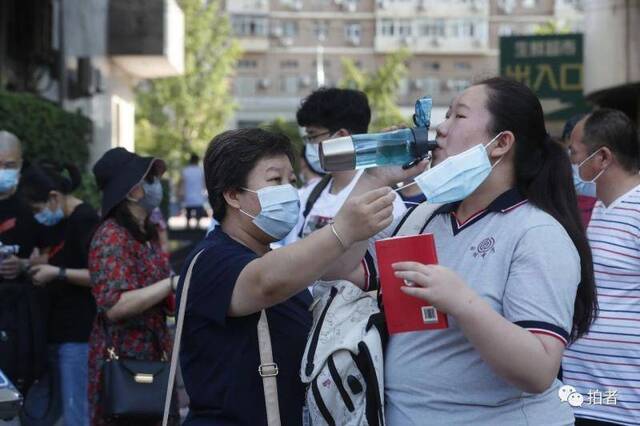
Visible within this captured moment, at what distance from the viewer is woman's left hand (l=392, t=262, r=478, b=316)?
95.1 inches

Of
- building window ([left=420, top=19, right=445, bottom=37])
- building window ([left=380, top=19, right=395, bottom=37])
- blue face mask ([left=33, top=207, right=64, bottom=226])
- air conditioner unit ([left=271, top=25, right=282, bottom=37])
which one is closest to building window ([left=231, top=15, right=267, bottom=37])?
air conditioner unit ([left=271, top=25, right=282, bottom=37])

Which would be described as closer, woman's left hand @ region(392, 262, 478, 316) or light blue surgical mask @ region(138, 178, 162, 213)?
woman's left hand @ region(392, 262, 478, 316)

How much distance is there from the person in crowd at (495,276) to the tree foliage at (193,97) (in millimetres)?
34583

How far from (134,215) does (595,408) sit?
2362 mm

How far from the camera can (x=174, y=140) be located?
1468 inches

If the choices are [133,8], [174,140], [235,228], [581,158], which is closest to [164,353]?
[235,228]

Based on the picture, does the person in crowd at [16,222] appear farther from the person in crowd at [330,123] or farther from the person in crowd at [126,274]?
the person in crowd at [330,123]

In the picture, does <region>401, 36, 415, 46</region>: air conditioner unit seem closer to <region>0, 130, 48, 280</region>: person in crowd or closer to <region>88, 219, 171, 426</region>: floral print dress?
<region>0, 130, 48, 280</region>: person in crowd

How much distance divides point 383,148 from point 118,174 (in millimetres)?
2682

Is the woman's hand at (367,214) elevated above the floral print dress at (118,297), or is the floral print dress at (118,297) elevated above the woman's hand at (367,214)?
the woman's hand at (367,214)

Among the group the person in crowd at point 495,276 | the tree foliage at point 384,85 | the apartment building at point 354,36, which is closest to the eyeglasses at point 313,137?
the person in crowd at point 495,276

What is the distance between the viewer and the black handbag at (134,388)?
15.1ft

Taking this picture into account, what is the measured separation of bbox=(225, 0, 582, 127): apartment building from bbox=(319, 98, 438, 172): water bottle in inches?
2315

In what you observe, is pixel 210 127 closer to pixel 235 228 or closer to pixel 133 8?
pixel 133 8
